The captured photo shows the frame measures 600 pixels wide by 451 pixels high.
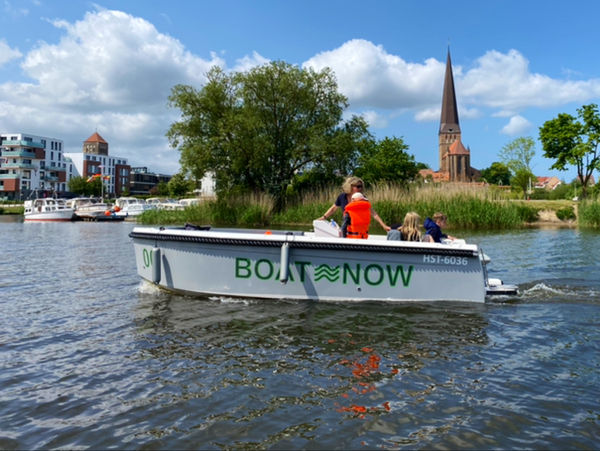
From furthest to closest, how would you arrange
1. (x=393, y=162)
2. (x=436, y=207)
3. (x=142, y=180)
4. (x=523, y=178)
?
(x=142, y=180), (x=523, y=178), (x=393, y=162), (x=436, y=207)

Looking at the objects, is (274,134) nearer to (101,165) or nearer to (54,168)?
(54,168)

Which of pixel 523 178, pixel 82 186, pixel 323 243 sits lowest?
pixel 323 243

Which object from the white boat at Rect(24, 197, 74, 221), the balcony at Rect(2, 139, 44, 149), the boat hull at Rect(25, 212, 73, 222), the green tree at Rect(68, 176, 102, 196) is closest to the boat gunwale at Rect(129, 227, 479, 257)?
the boat hull at Rect(25, 212, 73, 222)

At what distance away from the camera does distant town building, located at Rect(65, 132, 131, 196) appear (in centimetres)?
12619

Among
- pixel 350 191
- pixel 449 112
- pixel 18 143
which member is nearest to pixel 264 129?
pixel 350 191

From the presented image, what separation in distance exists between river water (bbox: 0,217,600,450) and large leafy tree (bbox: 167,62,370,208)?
27.5 meters

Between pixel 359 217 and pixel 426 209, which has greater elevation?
pixel 426 209

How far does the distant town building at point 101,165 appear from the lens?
126 metres

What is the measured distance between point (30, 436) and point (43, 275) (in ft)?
25.6

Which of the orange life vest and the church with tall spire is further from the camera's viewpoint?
the church with tall spire

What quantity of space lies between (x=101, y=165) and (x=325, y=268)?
124 meters

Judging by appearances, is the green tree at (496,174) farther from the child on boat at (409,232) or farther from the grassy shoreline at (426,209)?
the child on boat at (409,232)

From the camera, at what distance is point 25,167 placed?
3949 inches

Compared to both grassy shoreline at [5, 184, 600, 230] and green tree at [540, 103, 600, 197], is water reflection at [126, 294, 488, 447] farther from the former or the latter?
green tree at [540, 103, 600, 197]
